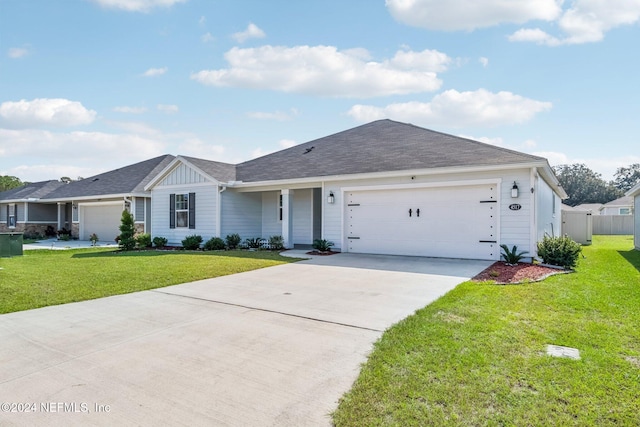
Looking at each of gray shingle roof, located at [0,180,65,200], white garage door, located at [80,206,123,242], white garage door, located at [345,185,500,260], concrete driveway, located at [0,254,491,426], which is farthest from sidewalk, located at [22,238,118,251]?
concrete driveway, located at [0,254,491,426]

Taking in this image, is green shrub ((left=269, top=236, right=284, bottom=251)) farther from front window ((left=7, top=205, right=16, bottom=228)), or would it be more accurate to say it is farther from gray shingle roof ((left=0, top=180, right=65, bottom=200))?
front window ((left=7, top=205, right=16, bottom=228))

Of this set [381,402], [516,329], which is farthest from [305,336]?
[516,329]

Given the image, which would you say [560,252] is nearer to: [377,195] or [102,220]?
[377,195]

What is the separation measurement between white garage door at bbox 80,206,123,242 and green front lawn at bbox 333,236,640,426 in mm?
20008

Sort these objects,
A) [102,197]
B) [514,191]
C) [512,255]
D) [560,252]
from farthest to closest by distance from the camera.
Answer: [102,197], [514,191], [512,255], [560,252]

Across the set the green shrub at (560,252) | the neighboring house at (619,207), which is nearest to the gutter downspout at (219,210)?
the green shrub at (560,252)

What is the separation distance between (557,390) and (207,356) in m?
3.09

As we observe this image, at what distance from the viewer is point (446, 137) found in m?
13.0

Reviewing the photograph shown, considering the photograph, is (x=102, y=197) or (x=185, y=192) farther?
(x=102, y=197)

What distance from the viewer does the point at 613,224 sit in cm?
2969

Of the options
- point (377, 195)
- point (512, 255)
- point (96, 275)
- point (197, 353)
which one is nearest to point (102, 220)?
point (96, 275)

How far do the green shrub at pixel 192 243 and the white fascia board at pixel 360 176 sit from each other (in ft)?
8.35

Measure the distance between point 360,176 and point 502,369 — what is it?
29.9 feet

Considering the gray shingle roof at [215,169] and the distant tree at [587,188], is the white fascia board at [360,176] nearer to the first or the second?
the gray shingle roof at [215,169]
